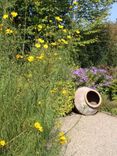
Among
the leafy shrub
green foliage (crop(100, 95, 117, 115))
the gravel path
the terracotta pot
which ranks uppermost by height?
the leafy shrub

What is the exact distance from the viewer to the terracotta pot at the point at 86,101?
31.2 feet

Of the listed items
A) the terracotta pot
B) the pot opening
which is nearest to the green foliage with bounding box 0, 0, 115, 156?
the terracotta pot

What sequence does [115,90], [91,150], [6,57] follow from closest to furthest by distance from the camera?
1. [6,57]
2. [91,150]
3. [115,90]

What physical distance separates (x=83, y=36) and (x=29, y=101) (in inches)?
345

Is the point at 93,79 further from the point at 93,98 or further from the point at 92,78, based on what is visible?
the point at 93,98

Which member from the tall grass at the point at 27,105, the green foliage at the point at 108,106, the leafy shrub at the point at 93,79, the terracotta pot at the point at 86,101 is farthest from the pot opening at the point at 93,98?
the tall grass at the point at 27,105

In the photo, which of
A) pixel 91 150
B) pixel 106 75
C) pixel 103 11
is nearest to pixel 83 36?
pixel 103 11

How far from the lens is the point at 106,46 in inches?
578

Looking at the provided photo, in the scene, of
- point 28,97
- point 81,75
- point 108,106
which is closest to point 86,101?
point 108,106

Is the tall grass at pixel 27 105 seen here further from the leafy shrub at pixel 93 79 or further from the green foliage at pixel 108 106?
the leafy shrub at pixel 93 79

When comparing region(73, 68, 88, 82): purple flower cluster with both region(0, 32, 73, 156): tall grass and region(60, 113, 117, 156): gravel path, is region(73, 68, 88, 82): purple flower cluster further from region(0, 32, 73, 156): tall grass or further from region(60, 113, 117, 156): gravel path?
region(0, 32, 73, 156): tall grass

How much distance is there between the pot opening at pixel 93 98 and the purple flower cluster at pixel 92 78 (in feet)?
1.66

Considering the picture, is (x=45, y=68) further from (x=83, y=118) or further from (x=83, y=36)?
(x=83, y=36)

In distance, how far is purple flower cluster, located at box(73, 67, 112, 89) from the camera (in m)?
10.6
